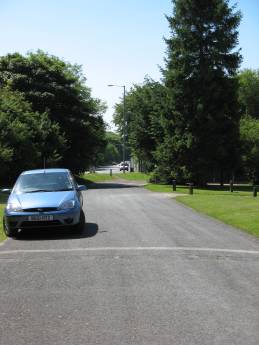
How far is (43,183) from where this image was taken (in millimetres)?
13805

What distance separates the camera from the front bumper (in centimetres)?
1232

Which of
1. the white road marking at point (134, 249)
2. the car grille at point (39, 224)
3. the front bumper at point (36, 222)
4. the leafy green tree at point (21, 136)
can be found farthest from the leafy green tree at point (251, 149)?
the white road marking at point (134, 249)

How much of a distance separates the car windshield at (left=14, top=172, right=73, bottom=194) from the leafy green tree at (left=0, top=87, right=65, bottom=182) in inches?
661

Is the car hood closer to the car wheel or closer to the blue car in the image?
the blue car

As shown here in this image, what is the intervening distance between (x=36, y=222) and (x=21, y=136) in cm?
2415

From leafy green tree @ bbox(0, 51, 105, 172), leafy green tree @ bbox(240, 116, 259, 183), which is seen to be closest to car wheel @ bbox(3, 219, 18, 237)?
leafy green tree @ bbox(0, 51, 105, 172)

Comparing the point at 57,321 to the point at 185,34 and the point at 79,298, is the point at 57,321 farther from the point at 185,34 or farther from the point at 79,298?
the point at 185,34

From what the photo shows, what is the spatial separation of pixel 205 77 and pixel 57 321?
38.3 m

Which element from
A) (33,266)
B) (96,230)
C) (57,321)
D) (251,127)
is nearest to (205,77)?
(251,127)

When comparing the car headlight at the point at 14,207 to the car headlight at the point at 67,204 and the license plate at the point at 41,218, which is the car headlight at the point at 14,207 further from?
the car headlight at the point at 67,204

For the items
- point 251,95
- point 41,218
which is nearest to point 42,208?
point 41,218

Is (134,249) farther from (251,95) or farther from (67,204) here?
(251,95)

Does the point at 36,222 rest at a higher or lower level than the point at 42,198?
lower

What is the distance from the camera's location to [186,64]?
141ft
